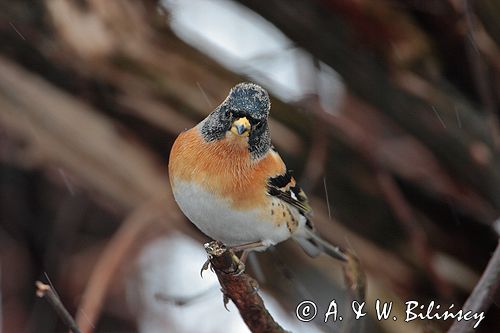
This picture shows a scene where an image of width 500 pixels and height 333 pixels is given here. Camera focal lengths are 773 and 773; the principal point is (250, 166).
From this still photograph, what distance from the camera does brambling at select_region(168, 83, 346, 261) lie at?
6.89 ft

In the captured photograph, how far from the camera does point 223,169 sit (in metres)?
2.19

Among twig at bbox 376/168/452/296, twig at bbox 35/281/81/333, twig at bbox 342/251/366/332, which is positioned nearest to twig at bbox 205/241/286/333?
twig at bbox 342/251/366/332

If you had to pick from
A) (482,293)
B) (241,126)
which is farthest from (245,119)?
(482,293)

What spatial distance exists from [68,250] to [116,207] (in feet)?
1.74

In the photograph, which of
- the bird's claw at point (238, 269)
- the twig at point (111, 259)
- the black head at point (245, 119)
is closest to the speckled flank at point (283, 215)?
the black head at point (245, 119)

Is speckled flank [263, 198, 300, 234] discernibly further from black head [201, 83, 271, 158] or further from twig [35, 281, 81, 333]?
twig [35, 281, 81, 333]

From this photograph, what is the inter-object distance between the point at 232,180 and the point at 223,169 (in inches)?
1.6

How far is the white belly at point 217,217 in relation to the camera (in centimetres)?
210

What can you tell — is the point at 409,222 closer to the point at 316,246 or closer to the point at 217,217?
the point at 316,246

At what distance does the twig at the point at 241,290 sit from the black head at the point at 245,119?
35 cm

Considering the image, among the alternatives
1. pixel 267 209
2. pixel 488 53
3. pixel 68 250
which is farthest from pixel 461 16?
pixel 68 250

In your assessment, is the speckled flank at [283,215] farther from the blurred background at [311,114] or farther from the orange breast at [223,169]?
the blurred background at [311,114]

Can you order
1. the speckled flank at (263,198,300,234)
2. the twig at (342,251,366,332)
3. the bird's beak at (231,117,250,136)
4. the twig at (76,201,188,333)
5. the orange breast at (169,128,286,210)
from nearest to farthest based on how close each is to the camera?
1. the twig at (342,251,366,332)
2. the bird's beak at (231,117,250,136)
3. the orange breast at (169,128,286,210)
4. the speckled flank at (263,198,300,234)
5. the twig at (76,201,188,333)

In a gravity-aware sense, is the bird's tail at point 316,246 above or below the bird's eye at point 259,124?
above
